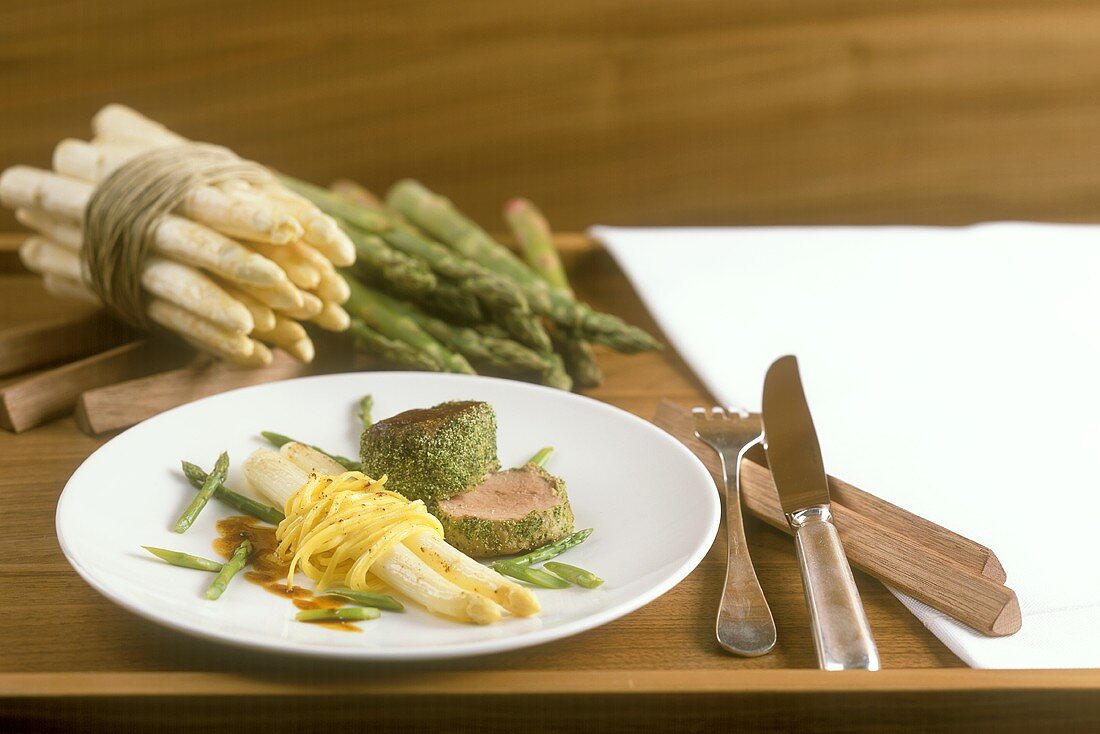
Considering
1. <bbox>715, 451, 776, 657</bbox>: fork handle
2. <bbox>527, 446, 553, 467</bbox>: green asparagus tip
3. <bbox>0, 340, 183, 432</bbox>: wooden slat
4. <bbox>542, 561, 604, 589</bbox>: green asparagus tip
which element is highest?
<bbox>715, 451, 776, 657</bbox>: fork handle

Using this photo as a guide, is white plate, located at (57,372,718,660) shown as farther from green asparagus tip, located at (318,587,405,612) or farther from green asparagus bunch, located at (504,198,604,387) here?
green asparagus bunch, located at (504,198,604,387)

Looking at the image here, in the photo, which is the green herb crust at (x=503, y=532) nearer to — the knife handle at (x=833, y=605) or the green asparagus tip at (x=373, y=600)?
the green asparagus tip at (x=373, y=600)

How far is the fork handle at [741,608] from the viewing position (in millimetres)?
1102

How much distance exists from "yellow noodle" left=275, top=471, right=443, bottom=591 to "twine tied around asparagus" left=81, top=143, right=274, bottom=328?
75 cm

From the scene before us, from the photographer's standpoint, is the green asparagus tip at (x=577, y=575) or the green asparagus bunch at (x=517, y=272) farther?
the green asparagus bunch at (x=517, y=272)

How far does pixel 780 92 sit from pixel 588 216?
0.72 m

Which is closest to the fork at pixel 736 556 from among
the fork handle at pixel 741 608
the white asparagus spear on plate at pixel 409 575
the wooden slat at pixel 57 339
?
the fork handle at pixel 741 608

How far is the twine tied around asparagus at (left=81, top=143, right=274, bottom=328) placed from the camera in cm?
179

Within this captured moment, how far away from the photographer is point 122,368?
1.85 meters

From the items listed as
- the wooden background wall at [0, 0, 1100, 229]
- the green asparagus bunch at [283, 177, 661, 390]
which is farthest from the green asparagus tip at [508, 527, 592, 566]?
the wooden background wall at [0, 0, 1100, 229]

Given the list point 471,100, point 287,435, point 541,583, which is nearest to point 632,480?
point 541,583

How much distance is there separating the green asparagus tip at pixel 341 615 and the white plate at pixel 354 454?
11mm

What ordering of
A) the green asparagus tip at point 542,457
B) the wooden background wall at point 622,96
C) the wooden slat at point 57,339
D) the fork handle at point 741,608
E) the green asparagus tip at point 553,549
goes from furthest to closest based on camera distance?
the wooden background wall at point 622,96
the wooden slat at point 57,339
the green asparagus tip at point 542,457
the green asparagus tip at point 553,549
the fork handle at point 741,608

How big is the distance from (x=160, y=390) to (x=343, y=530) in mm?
694
